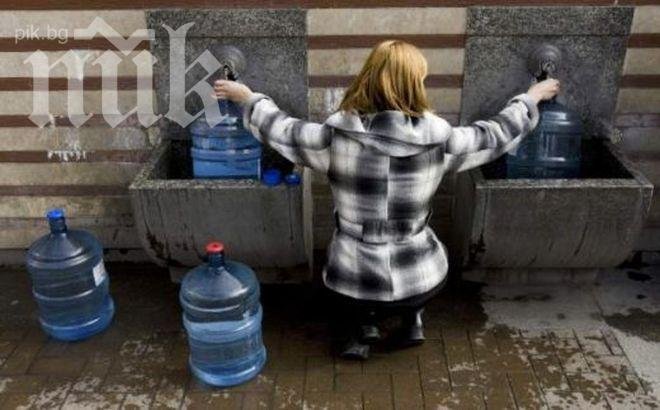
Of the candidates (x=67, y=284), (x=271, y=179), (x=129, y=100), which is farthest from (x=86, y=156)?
(x=271, y=179)

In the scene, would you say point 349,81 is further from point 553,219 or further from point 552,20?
point 553,219

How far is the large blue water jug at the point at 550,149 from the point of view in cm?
484

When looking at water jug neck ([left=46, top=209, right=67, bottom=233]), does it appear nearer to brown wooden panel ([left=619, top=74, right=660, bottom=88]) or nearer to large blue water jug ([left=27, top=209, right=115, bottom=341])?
large blue water jug ([left=27, top=209, right=115, bottom=341])

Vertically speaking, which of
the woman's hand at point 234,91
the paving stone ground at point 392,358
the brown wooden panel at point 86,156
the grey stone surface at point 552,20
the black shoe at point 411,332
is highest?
the grey stone surface at point 552,20

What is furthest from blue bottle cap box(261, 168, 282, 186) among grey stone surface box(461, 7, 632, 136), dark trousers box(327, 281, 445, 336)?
grey stone surface box(461, 7, 632, 136)

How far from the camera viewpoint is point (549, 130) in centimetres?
484

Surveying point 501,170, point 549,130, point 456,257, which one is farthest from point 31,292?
point 549,130

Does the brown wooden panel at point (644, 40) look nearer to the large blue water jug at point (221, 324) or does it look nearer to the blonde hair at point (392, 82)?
the blonde hair at point (392, 82)

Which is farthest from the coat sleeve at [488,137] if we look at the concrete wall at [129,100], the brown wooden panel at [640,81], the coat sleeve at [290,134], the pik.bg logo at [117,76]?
the pik.bg logo at [117,76]

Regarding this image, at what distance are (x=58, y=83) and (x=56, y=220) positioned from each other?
3.64 feet

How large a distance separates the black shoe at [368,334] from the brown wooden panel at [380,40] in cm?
187

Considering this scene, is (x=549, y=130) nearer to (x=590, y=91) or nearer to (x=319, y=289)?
(x=590, y=91)

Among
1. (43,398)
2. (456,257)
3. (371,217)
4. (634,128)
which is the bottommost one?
(43,398)

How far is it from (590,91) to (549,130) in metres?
0.42
